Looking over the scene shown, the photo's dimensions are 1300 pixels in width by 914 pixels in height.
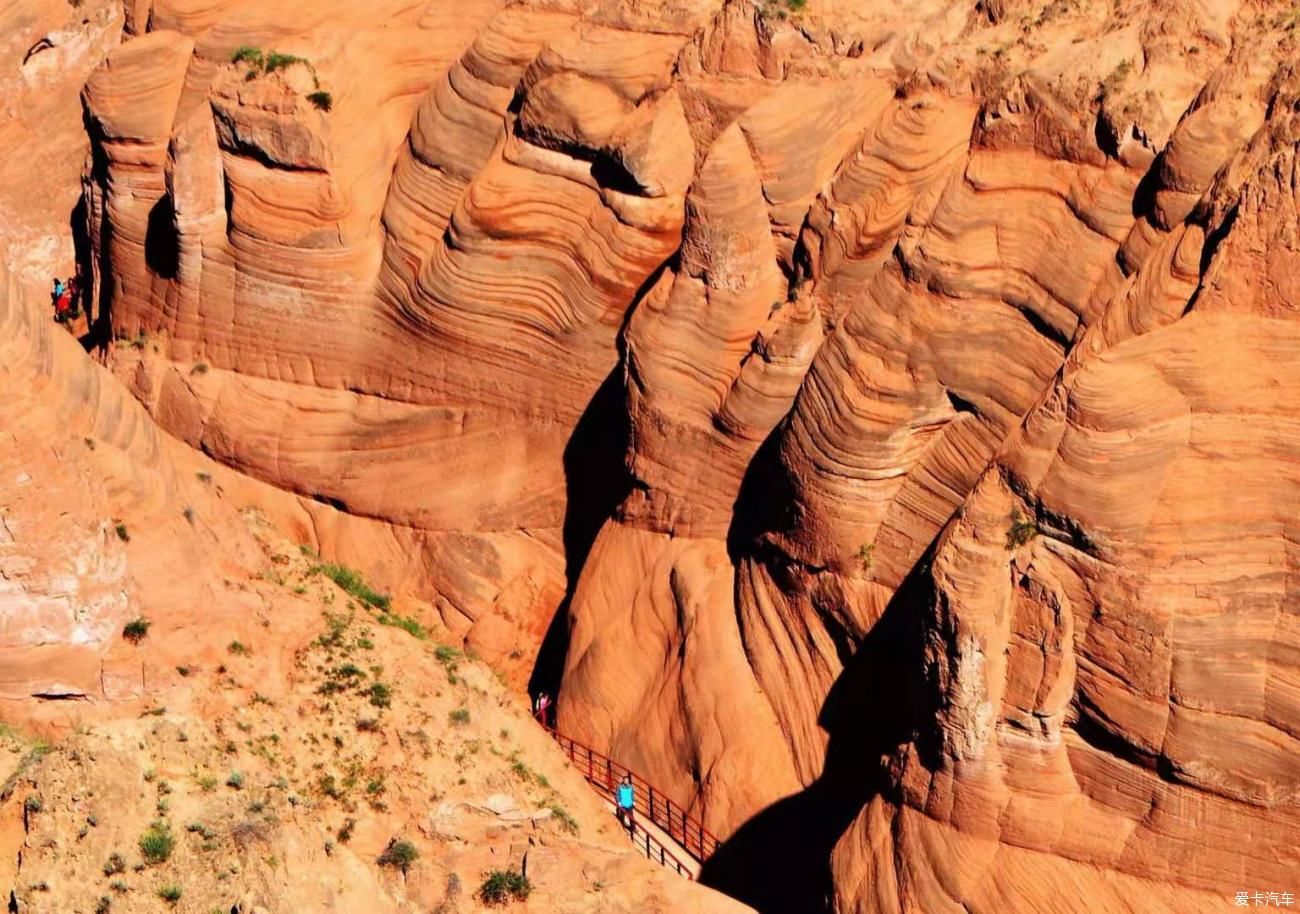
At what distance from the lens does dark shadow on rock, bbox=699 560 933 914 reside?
118ft

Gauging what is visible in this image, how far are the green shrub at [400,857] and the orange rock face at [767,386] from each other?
517cm

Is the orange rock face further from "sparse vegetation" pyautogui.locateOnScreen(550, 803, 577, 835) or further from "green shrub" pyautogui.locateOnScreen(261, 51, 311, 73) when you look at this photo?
"sparse vegetation" pyautogui.locateOnScreen(550, 803, 577, 835)

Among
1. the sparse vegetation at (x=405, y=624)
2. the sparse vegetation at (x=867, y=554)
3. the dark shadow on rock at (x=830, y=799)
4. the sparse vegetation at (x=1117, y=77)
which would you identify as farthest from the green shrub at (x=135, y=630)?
the sparse vegetation at (x=1117, y=77)

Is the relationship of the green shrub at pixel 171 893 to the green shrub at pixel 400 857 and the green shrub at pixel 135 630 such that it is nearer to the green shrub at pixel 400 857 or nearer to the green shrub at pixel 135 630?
the green shrub at pixel 400 857

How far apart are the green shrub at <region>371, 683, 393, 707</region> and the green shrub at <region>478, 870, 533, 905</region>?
167 inches

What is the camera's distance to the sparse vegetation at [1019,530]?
33.1 meters

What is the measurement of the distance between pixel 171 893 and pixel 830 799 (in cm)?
1174

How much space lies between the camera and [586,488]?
4247 centimetres

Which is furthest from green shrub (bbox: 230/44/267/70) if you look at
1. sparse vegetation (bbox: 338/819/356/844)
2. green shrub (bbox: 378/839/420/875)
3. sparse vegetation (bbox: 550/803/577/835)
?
green shrub (bbox: 378/839/420/875)

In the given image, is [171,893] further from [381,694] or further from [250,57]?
[250,57]

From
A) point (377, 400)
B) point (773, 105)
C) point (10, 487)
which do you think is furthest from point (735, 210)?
point (10, 487)

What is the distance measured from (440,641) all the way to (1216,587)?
47.4ft

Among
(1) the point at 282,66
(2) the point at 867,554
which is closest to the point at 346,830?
(2) the point at 867,554

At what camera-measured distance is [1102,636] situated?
3266 centimetres
